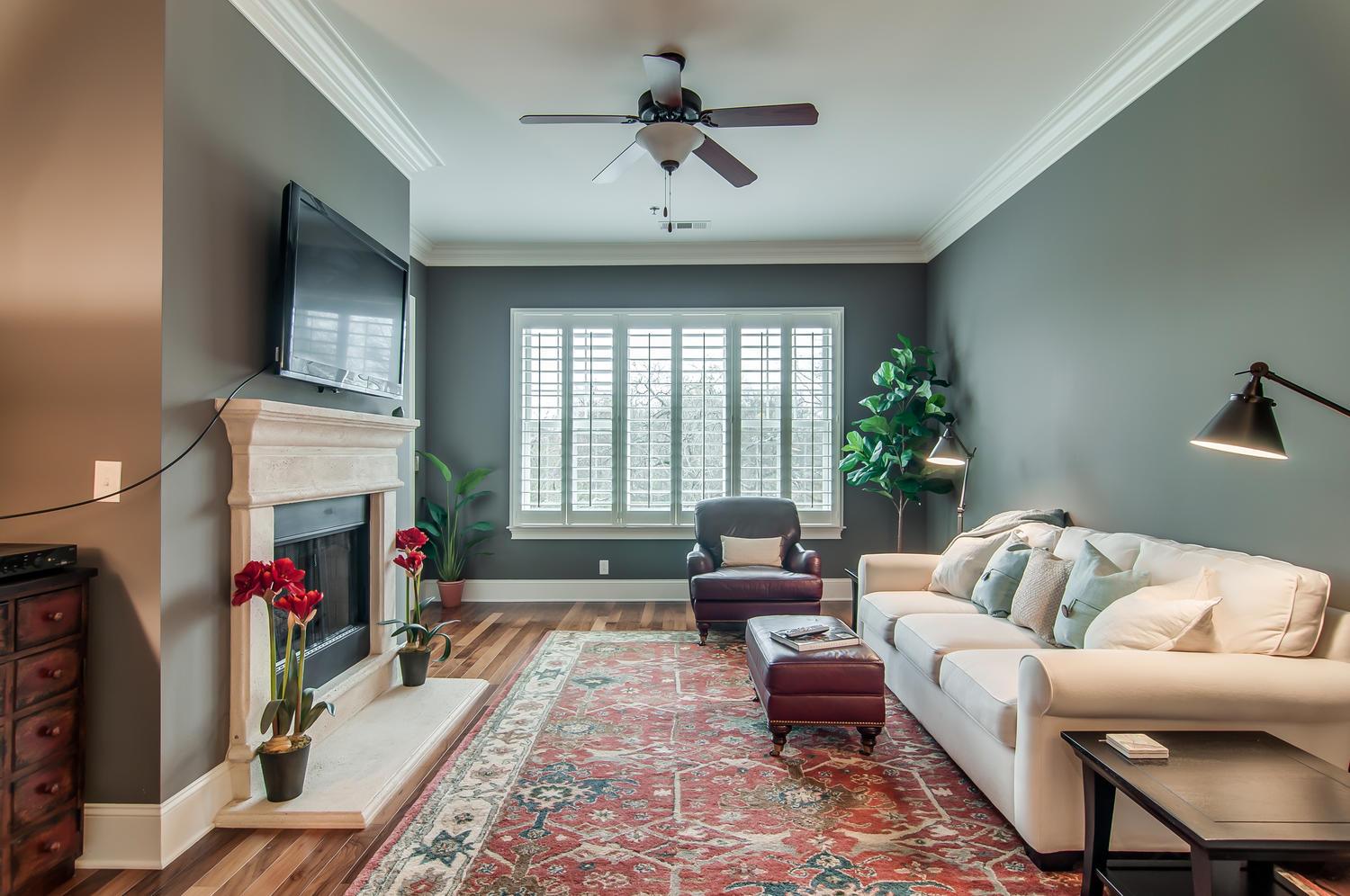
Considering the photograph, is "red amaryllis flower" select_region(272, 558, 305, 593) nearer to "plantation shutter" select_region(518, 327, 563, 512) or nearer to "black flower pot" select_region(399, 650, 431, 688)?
"black flower pot" select_region(399, 650, 431, 688)

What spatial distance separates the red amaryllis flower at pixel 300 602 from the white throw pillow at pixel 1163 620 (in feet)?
8.97

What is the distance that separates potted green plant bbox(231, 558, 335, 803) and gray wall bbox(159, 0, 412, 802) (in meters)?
0.15

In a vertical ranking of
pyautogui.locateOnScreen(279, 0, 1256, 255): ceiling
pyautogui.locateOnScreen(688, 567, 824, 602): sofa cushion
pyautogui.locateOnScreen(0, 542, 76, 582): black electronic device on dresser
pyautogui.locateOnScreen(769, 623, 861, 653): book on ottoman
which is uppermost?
pyautogui.locateOnScreen(279, 0, 1256, 255): ceiling

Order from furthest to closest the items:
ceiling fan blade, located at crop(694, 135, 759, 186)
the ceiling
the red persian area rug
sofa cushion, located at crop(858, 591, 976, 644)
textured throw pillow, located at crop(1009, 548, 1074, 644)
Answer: sofa cushion, located at crop(858, 591, 976, 644) → ceiling fan blade, located at crop(694, 135, 759, 186) → textured throw pillow, located at crop(1009, 548, 1074, 644) → the ceiling → the red persian area rug

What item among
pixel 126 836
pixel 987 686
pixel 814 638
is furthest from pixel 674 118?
pixel 126 836

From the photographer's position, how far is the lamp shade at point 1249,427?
6.73ft

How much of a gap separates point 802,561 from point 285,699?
10.8 feet

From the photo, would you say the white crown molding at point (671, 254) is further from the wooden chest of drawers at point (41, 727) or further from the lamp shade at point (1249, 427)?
the wooden chest of drawers at point (41, 727)

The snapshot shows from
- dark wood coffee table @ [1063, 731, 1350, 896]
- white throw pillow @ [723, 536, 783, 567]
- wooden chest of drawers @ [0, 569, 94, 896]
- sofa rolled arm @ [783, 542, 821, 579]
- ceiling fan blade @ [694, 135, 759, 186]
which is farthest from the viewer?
white throw pillow @ [723, 536, 783, 567]

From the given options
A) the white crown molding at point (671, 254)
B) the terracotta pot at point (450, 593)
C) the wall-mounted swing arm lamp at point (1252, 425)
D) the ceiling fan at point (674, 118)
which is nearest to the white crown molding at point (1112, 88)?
the white crown molding at point (671, 254)

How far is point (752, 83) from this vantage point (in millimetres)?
3434

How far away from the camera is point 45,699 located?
2.06 metres

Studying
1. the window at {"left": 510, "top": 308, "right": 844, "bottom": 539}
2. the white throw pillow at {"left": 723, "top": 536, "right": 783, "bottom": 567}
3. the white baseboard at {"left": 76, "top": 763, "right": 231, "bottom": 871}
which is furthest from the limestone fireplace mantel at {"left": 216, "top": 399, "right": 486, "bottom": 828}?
the window at {"left": 510, "top": 308, "right": 844, "bottom": 539}

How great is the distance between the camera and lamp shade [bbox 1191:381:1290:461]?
6.73 ft
